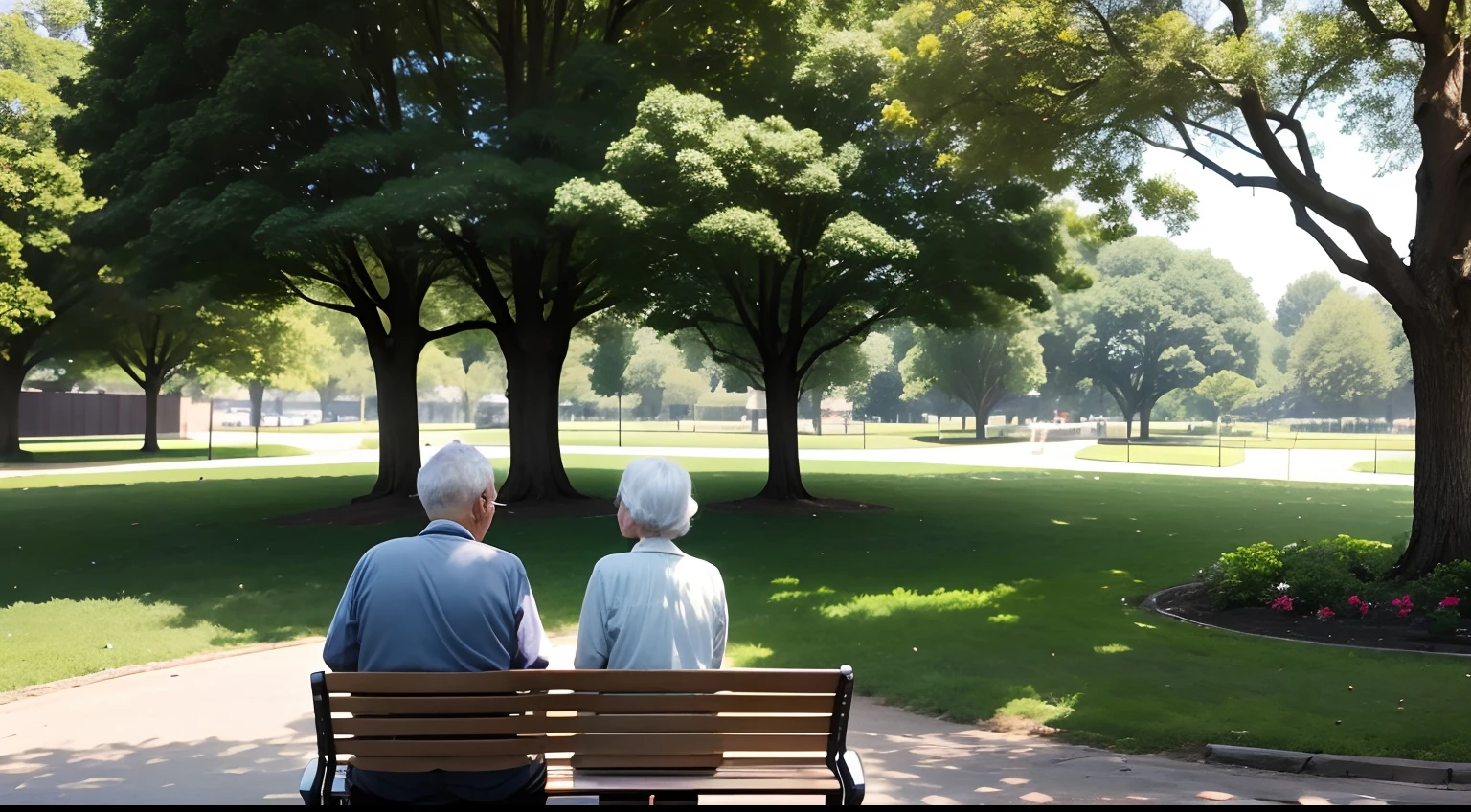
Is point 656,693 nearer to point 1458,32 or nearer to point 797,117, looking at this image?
point 1458,32

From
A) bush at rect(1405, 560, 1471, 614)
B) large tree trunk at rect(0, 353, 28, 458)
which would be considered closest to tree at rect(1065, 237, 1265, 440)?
large tree trunk at rect(0, 353, 28, 458)

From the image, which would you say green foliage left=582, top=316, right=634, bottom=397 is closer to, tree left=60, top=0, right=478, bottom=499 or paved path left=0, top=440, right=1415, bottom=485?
paved path left=0, top=440, right=1415, bottom=485

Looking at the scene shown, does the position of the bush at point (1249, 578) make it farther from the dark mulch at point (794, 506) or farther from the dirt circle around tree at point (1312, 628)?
the dark mulch at point (794, 506)

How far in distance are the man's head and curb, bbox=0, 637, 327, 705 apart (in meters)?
6.18

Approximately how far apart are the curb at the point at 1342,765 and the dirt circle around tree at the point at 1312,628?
11.9 feet

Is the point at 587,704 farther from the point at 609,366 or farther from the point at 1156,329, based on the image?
the point at 609,366

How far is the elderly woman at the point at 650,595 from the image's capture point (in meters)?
3.86

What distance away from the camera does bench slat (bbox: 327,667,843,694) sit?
11.7 ft

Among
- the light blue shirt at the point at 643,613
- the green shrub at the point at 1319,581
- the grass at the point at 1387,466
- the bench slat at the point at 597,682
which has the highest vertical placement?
the light blue shirt at the point at 643,613

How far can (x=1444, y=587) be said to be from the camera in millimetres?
10539

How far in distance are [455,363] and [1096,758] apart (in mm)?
112574

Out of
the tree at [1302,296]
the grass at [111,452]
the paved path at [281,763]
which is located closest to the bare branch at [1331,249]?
the paved path at [281,763]

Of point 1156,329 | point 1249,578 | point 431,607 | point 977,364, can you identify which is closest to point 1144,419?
point 1156,329

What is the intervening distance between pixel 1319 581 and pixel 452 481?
9998 mm
